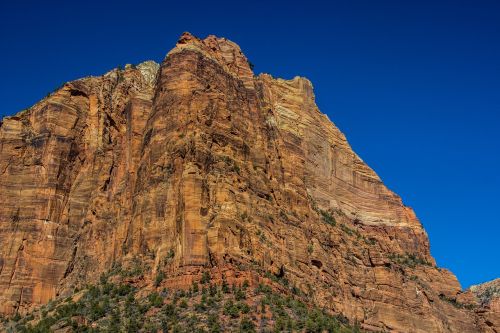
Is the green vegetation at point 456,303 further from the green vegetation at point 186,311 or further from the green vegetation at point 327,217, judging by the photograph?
the green vegetation at point 186,311

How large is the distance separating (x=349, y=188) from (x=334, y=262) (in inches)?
823

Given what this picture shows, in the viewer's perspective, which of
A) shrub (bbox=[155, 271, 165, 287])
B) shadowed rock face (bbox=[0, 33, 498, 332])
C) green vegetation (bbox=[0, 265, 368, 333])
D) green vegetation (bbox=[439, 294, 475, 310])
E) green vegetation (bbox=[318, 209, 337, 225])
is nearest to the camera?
green vegetation (bbox=[0, 265, 368, 333])

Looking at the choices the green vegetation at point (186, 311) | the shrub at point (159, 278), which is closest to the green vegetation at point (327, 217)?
the green vegetation at point (186, 311)

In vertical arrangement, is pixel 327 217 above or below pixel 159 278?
above

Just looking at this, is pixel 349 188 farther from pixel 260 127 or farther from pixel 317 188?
pixel 260 127

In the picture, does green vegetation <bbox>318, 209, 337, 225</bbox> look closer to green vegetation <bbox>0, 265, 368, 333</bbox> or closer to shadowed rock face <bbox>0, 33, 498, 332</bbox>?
shadowed rock face <bbox>0, 33, 498, 332</bbox>

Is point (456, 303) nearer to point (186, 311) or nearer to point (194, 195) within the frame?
point (194, 195)

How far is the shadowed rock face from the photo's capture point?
327 feet

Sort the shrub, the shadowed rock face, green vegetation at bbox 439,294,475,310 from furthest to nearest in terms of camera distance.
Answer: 1. green vegetation at bbox 439,294,475,310
2. the shadowed rock face
3. the shrub

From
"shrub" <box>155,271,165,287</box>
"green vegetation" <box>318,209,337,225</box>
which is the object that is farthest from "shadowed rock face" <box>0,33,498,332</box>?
"shrub" <box>155,271,165,287</box>

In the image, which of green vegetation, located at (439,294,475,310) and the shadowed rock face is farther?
green vegetation, located at (439,294,475,310)

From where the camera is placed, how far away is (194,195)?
97.5 metres

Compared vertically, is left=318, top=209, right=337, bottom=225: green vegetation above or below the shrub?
above

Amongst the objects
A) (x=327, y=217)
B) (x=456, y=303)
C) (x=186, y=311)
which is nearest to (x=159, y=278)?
(x=186, y=311)
